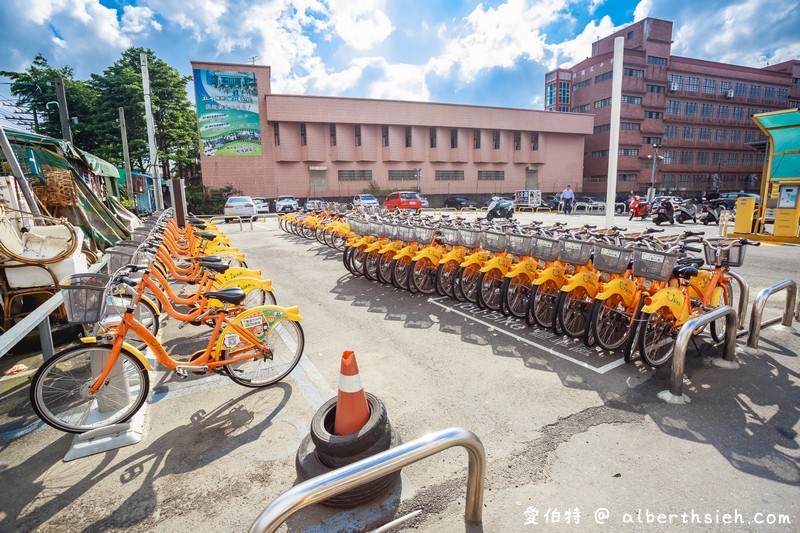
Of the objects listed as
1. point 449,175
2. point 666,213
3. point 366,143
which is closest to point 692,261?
point 666,213

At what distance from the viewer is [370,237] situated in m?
7.62

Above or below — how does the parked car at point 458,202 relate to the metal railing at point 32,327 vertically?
above

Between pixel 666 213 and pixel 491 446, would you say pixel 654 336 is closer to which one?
pixel 491 446

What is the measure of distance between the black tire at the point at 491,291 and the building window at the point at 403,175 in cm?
3013

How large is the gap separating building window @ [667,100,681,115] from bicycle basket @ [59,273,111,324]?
2096 inches

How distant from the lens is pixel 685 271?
404cm

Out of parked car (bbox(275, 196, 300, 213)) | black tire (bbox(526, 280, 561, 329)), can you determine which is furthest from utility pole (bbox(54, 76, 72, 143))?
black tire (bbox(526, 280, 561, 329))

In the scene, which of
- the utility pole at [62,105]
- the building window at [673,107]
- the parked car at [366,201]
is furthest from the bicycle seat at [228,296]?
the building window at [673,107]

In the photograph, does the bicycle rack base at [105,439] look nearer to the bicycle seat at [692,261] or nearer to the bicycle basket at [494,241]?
the bicycle basket at [494,241]

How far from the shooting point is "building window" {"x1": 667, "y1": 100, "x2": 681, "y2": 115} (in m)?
43.3

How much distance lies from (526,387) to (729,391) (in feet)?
5.71

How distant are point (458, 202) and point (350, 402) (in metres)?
32.7

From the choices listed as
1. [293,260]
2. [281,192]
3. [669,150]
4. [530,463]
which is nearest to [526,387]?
[530,463]

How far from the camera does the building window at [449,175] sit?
36144 mm
